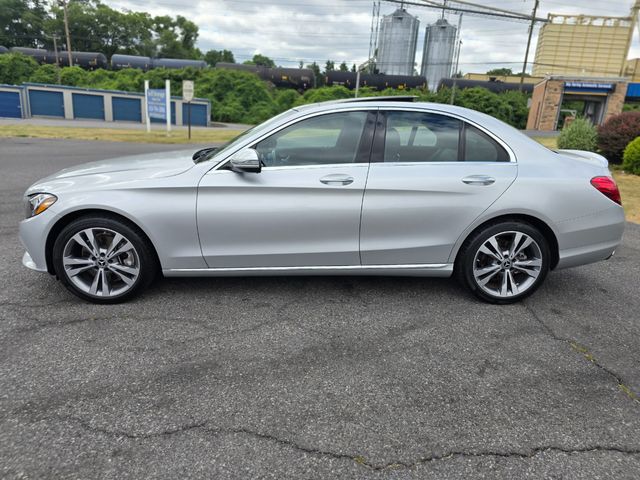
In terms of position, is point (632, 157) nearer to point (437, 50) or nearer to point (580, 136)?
point (580, 136)

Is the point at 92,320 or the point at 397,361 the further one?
the point at 92,320

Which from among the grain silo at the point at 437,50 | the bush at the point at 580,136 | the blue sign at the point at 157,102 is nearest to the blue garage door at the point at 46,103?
the blue sign at the point at 157,102

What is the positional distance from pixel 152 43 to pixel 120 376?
342ft

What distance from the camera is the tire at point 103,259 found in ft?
11.7

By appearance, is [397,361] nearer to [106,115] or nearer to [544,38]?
[106,115]

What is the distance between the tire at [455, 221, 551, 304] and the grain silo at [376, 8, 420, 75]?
64.5 meters

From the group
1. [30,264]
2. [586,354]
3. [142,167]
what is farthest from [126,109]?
[586,354]

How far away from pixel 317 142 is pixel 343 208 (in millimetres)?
633

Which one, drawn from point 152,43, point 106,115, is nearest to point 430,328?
point 106,115

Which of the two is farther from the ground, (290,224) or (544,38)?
(544,38)

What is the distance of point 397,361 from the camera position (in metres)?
3.05

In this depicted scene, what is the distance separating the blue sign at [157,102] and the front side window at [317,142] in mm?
26681

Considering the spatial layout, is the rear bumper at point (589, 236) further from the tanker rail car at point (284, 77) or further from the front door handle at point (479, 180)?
the tanker rail car at point (284, 77)

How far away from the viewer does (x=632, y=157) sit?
11.5m
